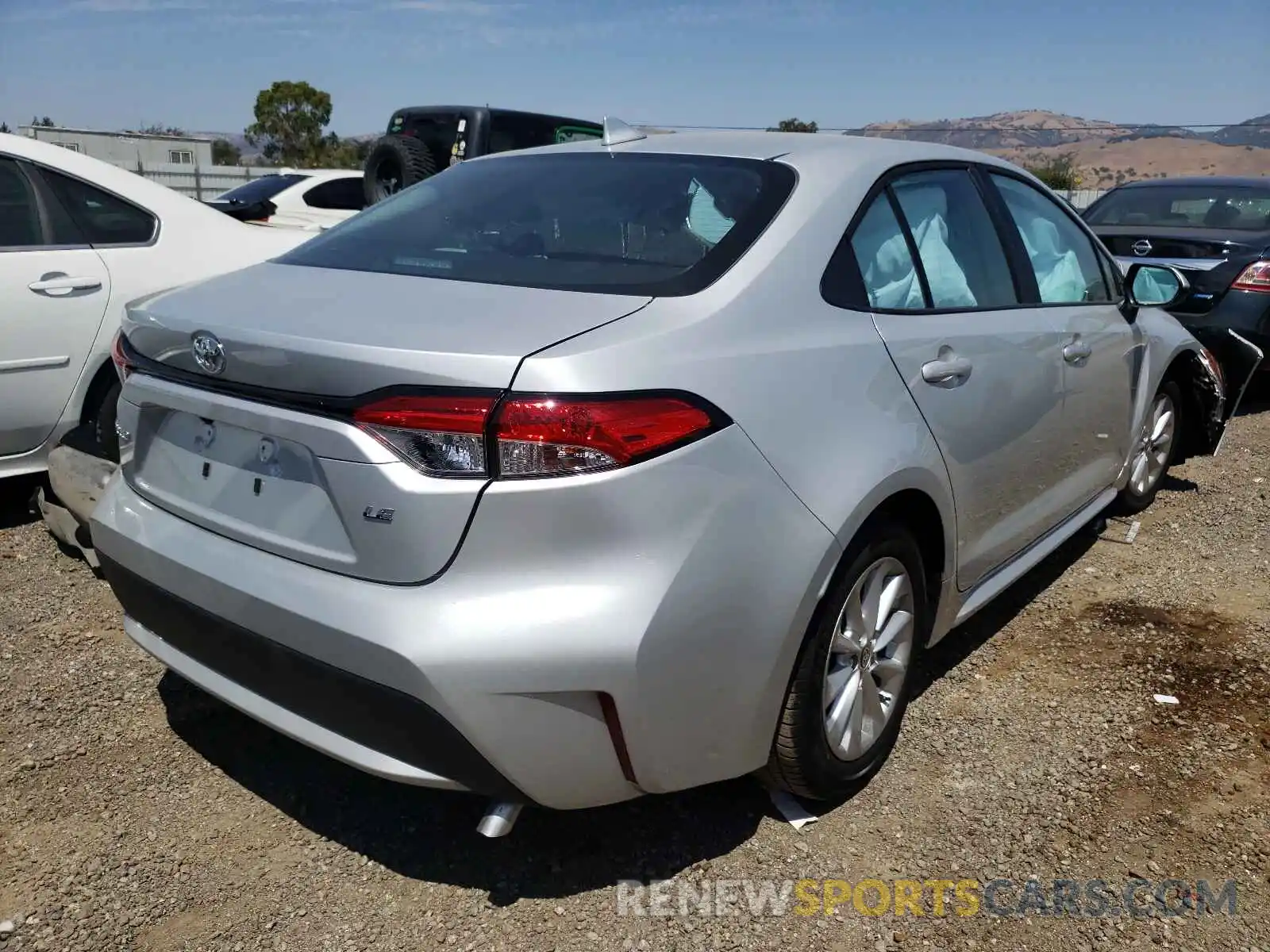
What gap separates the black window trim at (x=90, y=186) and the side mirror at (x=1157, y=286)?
154 inches

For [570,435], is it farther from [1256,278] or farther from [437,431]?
[1256,278]

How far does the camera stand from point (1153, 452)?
4875 millimetres

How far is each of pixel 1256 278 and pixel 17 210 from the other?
6.77 metres

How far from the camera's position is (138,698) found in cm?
311

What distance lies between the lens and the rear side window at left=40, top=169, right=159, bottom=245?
429 centimetres

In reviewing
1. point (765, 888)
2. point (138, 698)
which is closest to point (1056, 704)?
point (765, 888)

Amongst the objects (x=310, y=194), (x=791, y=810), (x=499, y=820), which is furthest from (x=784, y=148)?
(x=310, y=194)

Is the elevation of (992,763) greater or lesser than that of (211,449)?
lesser

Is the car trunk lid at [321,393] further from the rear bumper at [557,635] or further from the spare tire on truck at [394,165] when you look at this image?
the spare tire on truck at [394,165]

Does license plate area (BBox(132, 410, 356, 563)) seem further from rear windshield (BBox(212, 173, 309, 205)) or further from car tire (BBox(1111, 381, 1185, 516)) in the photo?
rear windshield (BBox(212, 173, 309, 205))

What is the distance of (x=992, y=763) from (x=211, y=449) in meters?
2.12

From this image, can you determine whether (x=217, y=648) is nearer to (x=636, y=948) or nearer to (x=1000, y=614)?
(x=636, y=948)

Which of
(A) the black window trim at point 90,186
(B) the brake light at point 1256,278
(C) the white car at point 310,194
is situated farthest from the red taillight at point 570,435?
(C) the white car at point 310,194

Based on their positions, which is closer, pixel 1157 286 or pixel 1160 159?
pixel 1157 286
